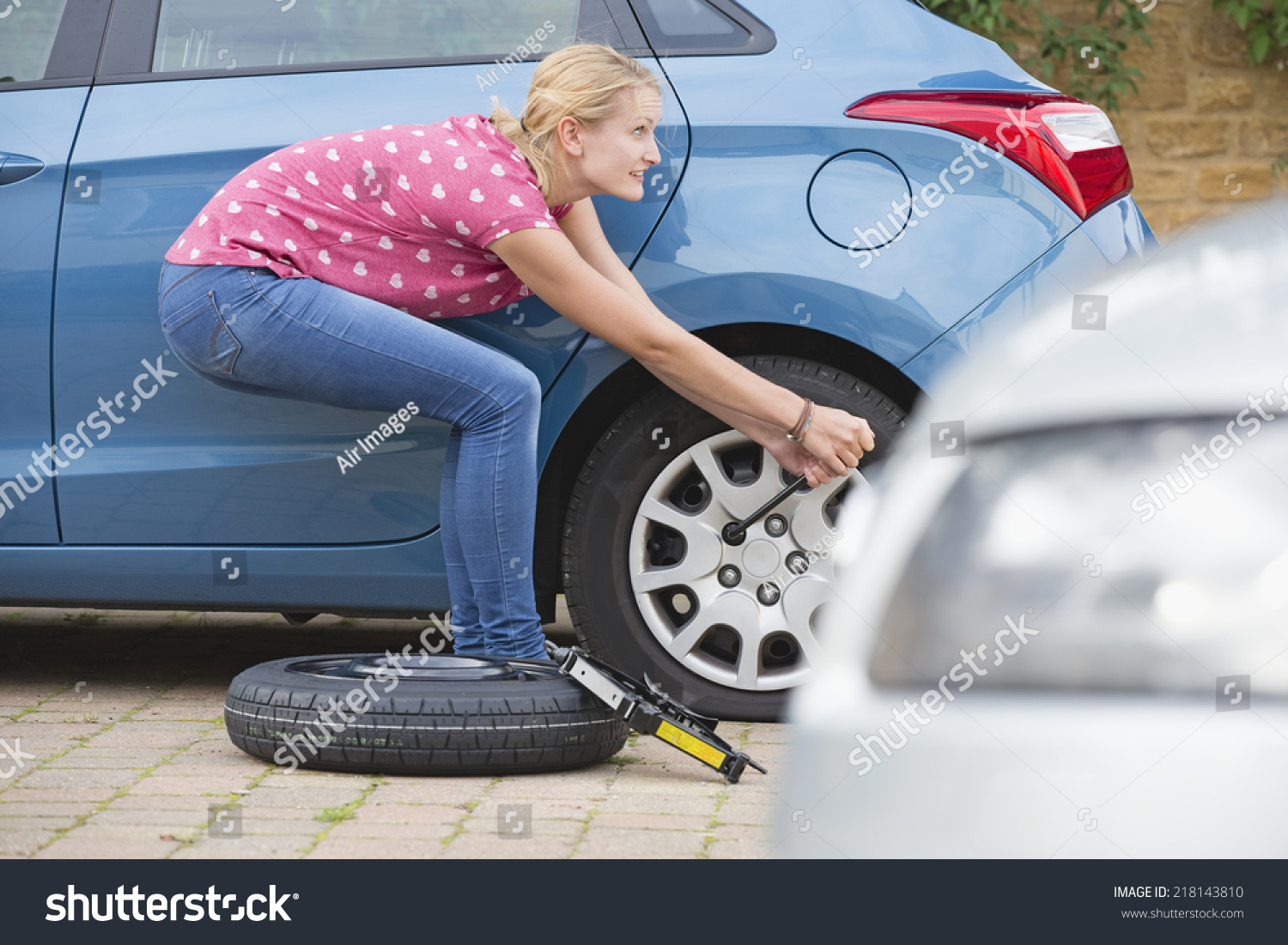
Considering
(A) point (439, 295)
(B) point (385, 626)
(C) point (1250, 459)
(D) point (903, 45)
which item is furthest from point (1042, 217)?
(B) point (385, 626)

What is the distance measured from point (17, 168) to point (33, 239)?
161 millimetres

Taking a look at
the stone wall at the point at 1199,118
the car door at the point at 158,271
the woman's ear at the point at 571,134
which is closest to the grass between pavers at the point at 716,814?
the car door at the point at 158,271

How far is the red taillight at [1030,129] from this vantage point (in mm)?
2996

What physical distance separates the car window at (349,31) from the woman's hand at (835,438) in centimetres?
101

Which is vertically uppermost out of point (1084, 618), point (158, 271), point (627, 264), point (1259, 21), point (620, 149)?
point (1259, 21)

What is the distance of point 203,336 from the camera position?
290 centimetres

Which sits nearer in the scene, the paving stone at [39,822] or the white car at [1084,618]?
the white car at [1084,618]

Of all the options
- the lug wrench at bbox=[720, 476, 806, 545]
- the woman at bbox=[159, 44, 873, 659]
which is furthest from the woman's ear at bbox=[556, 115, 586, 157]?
the lug wrench at bbox=[720, 476, 806, 545]

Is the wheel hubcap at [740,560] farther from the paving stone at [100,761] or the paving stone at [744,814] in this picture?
the paving stone at [100,761]

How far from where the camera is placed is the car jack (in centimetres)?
270

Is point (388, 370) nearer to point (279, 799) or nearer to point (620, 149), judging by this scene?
point (620, 149)

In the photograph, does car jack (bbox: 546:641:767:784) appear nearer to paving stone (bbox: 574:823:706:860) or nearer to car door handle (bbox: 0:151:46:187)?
paving stone (bbox: 574:823:706:860)

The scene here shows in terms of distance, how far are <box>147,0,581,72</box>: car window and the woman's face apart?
1.21ft

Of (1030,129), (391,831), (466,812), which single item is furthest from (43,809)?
(1030,129)
